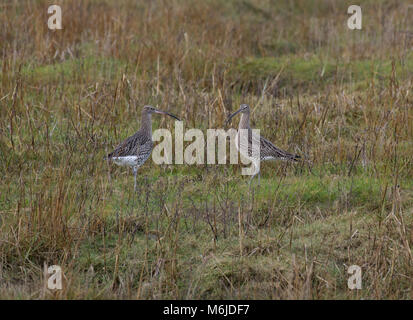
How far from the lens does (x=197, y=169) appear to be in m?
7.95

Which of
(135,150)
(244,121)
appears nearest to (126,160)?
(135,150)

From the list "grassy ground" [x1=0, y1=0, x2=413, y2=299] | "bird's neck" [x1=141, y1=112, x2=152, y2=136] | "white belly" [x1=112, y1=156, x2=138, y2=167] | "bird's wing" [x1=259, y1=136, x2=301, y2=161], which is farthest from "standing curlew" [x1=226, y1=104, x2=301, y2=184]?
"white belly" [x1=112, y1=156, x2=138, y2=167]

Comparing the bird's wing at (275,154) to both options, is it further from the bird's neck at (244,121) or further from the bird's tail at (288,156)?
the bird's neck at (244,121)

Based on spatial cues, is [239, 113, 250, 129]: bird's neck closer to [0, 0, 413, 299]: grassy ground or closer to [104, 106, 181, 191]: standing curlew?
[0, 0, 413, 299]: grassy ground

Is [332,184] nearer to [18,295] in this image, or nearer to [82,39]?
[18,295]

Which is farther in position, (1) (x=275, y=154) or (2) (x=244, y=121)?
(2) (x=244, y=121)

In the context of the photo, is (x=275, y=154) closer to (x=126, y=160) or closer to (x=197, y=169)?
(x=197, y=169)

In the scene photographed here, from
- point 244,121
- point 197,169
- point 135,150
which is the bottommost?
point 197,169

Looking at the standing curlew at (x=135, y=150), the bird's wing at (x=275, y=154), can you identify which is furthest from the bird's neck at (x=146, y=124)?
the bird's wing at (x=275, y=154)

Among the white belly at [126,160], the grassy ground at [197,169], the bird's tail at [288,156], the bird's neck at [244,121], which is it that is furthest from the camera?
the bird's neck at [244,121]

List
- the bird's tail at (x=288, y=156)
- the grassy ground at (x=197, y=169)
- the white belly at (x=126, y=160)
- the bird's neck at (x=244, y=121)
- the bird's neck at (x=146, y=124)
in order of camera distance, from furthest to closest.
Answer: the bird's neck at (x=244, y=121), the bird's neck at (x=146, y=124), the bird's tail at (x=288, y=156), the white belly at (x=126, y=160), the grassy ground at (x=197, y=169)

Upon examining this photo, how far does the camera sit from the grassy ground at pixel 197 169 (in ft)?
18.9

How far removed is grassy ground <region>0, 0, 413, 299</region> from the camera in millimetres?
5758

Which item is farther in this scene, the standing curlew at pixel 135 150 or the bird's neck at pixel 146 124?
the bird's neck at pixel 146 124
